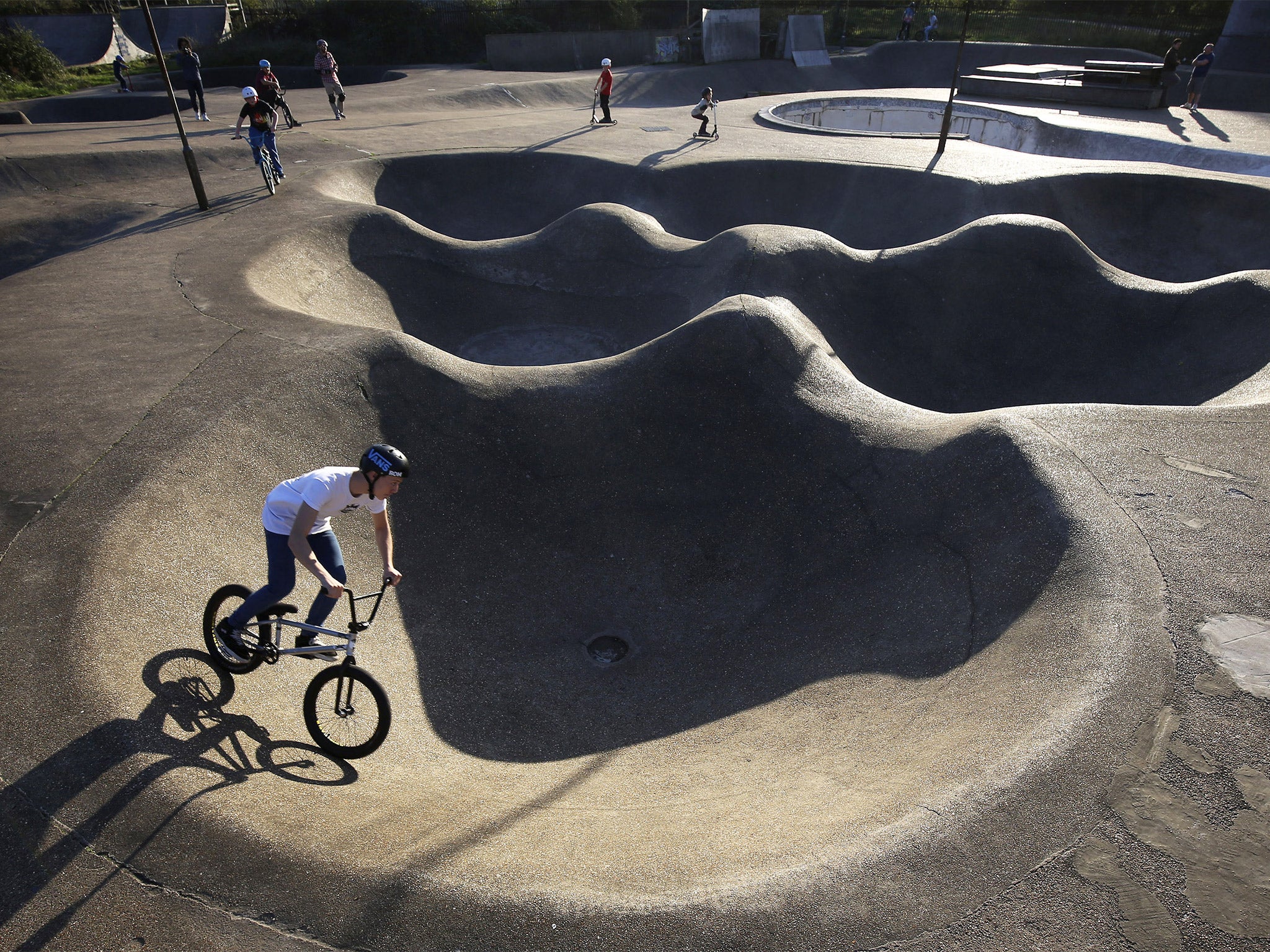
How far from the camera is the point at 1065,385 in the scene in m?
14.0

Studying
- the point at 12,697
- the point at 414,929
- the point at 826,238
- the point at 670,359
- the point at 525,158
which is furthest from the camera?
the point at 525,158

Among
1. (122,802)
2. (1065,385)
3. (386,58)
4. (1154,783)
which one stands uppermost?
(386,58)

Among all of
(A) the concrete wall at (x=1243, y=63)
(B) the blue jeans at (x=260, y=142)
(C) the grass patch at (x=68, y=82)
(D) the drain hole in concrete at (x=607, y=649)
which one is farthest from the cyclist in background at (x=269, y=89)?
(A) the concrete wall at (x=1243, y=63)

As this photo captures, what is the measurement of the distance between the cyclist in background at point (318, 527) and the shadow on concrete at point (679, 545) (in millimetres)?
2117

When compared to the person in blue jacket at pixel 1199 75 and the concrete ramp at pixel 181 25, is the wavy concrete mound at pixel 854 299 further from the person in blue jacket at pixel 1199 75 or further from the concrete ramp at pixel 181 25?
the concrete ramp at pixel 181 25

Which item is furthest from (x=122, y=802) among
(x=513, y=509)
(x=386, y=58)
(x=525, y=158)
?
(x=386, y=58)

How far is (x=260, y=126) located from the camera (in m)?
16.9

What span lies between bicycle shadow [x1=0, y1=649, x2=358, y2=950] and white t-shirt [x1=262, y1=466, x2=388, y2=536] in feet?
4.95

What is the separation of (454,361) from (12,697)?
654 centimetres

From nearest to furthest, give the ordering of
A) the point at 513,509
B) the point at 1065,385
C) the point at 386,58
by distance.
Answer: the point at 513,509
the point at 1065,385
the point at 386,58

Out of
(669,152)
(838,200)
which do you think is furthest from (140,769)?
(669,152)

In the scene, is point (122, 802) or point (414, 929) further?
point (122, 802)

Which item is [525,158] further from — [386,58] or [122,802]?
[386,58]

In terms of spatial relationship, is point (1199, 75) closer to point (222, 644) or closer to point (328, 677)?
point (328, 677)
